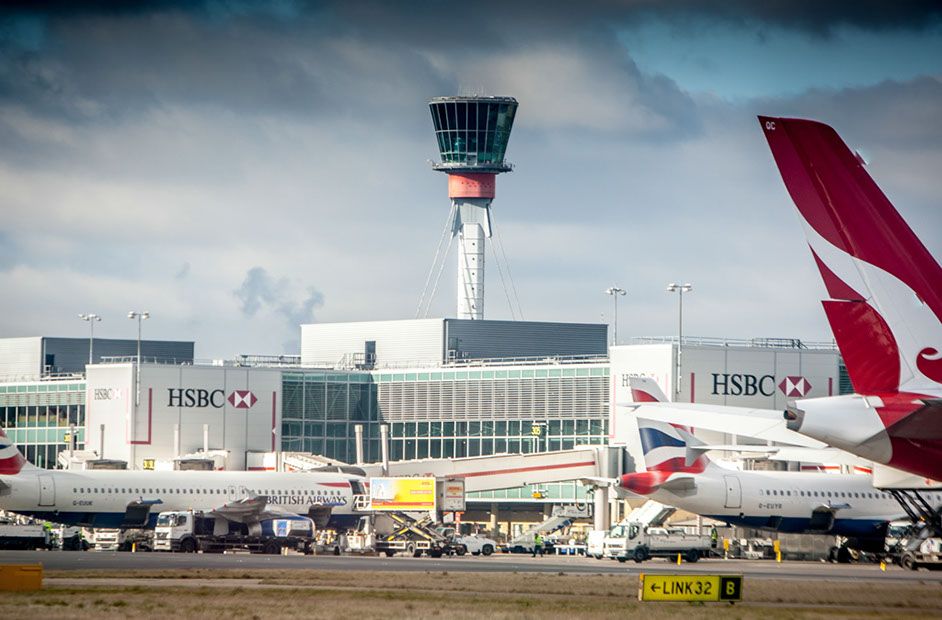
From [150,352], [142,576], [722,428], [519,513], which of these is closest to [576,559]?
[142,576]

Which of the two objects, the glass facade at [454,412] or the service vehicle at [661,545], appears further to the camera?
the glass facade at [454,412]

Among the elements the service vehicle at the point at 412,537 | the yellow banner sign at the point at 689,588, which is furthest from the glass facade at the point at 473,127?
the yellow banner sign at the point at 689,588

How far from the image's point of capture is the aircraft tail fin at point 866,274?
32.3 m

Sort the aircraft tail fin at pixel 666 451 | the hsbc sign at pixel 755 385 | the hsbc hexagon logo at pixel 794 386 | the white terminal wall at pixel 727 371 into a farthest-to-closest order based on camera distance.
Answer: the hsbc hexagon logo at pixel 794 386
the hsbc sign at pixel 755 385
the white terminal wall at pixel 727 371
the aircraft tail fin at pixel 666 451

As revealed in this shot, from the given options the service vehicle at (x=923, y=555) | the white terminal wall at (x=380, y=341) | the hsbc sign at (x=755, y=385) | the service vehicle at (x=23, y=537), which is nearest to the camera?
the service vehicle at (x=923, y=555)

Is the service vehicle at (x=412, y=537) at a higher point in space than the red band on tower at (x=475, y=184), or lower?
lower

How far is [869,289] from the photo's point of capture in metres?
32.5

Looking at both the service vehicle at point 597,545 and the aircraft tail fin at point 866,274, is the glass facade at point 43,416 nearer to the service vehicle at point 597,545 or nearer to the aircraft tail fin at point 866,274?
the service vehicle at point 597,545

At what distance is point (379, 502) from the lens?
9669 cm

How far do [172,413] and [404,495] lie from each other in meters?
44.1

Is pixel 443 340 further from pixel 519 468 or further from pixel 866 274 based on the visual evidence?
pixel 866 274

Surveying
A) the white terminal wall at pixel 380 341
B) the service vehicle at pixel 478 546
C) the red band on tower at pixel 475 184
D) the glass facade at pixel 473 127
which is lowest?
the service vehicle at pixel 478 546

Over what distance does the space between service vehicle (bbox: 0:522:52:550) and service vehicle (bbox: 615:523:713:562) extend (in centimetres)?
3273

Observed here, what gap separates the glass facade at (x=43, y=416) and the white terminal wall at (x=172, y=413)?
11.3m
